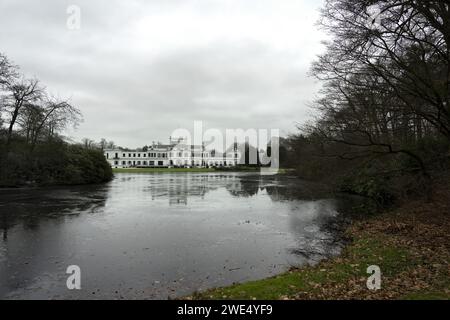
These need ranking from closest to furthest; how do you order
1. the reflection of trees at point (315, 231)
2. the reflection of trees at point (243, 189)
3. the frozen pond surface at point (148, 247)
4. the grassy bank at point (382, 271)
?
the grassy bank at point (382, 271) → the frozen pond surface at point (148, 247) → the reflection of trees at point (315, 231) → the reflection of trees at point (243, 189)

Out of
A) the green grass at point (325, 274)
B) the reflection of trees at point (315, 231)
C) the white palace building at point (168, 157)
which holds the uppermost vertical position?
the white palace building at point (168, 157)

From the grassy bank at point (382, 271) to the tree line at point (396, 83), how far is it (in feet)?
10.8

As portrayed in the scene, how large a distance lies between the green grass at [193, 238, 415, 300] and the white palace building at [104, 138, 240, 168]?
9042 cm

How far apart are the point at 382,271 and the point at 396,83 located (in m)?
7.19

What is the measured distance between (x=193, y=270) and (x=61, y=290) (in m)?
2.60

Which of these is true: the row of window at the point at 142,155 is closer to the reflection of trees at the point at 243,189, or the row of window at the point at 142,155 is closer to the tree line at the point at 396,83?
the reflection of trees at the point at 243,189

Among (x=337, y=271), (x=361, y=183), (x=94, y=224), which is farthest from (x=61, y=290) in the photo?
(x=361, y=183)

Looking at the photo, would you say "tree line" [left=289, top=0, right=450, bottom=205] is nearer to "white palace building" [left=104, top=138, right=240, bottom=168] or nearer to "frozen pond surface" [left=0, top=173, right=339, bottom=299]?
"frozen pond surface" [left=0, top=173, right=339, bottom=299]

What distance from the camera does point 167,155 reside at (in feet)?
331

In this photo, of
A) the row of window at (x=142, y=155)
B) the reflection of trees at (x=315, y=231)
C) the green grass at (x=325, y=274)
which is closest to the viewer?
the green grass at (x=325, y=274)

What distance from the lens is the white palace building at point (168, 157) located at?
99750 mm

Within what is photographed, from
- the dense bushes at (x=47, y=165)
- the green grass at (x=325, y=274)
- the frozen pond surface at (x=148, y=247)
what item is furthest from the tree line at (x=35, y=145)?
the green grass at (x=325, y=274)

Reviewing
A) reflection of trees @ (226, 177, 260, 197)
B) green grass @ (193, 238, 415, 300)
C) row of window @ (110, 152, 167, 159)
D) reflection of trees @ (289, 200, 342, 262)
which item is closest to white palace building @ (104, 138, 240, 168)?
row of window @ (110, 152, 167, 159)
